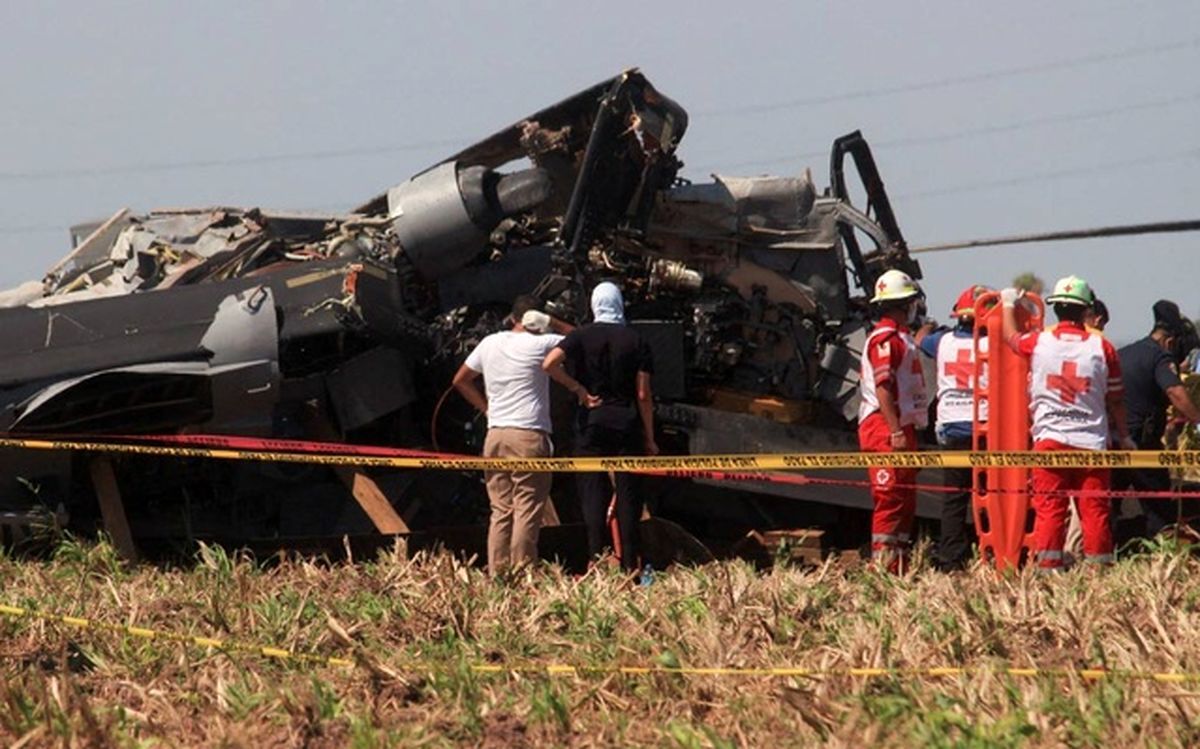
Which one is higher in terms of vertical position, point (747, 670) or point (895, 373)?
point (895, 373)

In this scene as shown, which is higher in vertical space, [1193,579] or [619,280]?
[619,280]

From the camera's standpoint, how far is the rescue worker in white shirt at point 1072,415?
985 centimetres

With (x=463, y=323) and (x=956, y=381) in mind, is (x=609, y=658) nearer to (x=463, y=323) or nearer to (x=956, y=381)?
(x=956, y=381)

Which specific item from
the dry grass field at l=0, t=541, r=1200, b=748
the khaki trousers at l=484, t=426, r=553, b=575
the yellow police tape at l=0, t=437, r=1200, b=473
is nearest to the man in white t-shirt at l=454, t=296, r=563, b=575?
the khaki trousers at l=484, t=426, r=553, b=575

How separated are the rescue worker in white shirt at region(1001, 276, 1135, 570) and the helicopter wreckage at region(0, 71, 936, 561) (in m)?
2.75

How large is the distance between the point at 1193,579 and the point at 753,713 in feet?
11.4

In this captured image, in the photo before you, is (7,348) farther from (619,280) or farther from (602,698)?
(602,698)

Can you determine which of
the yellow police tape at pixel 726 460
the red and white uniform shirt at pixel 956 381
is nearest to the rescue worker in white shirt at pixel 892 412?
the yellow police tape at pixel 726 460

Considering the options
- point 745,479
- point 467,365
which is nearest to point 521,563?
point 467,365

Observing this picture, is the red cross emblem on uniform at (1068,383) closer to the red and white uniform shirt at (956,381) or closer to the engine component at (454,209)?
the red and white uniform shirt at (956,381)

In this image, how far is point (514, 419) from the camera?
11.3m

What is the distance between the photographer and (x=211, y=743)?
6.39 meters

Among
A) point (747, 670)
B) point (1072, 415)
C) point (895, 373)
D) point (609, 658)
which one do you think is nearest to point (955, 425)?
point (895, 373)

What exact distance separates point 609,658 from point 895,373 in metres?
3.76
